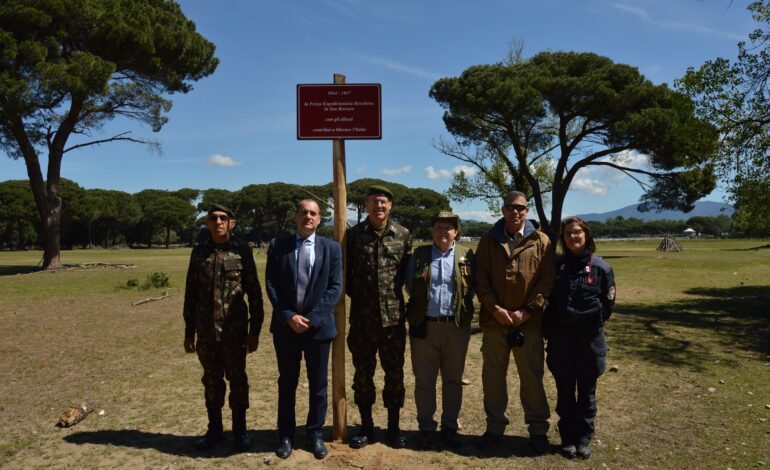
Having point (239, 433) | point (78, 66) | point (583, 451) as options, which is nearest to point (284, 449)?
point (239, 433)

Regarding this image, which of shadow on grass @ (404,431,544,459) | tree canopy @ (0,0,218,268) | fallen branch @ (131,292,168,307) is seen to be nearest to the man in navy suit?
shadow on grass @ (404,431,544,459)

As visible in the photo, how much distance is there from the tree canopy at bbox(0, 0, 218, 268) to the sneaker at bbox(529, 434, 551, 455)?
64.1 ft

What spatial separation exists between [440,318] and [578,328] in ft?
3.59

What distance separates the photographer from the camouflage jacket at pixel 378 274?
13.2 ft

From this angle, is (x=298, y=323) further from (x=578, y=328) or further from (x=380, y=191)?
(x=578, y=328)

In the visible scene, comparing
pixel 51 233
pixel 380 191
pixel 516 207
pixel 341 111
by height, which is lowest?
pixel 51 233

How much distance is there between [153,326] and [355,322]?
6962 mm

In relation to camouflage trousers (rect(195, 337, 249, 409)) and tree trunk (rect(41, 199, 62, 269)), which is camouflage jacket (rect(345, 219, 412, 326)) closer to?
camouflage trousers (rect(195, 337, 249, 409))

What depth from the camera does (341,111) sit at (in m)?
4.34

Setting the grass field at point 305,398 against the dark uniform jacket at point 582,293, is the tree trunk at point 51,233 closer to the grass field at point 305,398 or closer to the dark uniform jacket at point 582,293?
the grass field at point 305,398

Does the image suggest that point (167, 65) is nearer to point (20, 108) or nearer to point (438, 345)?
point (20, 108)

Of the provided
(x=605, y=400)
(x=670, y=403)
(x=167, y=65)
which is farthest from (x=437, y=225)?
(x=167, y=65)

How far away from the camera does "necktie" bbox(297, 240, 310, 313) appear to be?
12.8 ft

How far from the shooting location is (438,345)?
4.11 m
